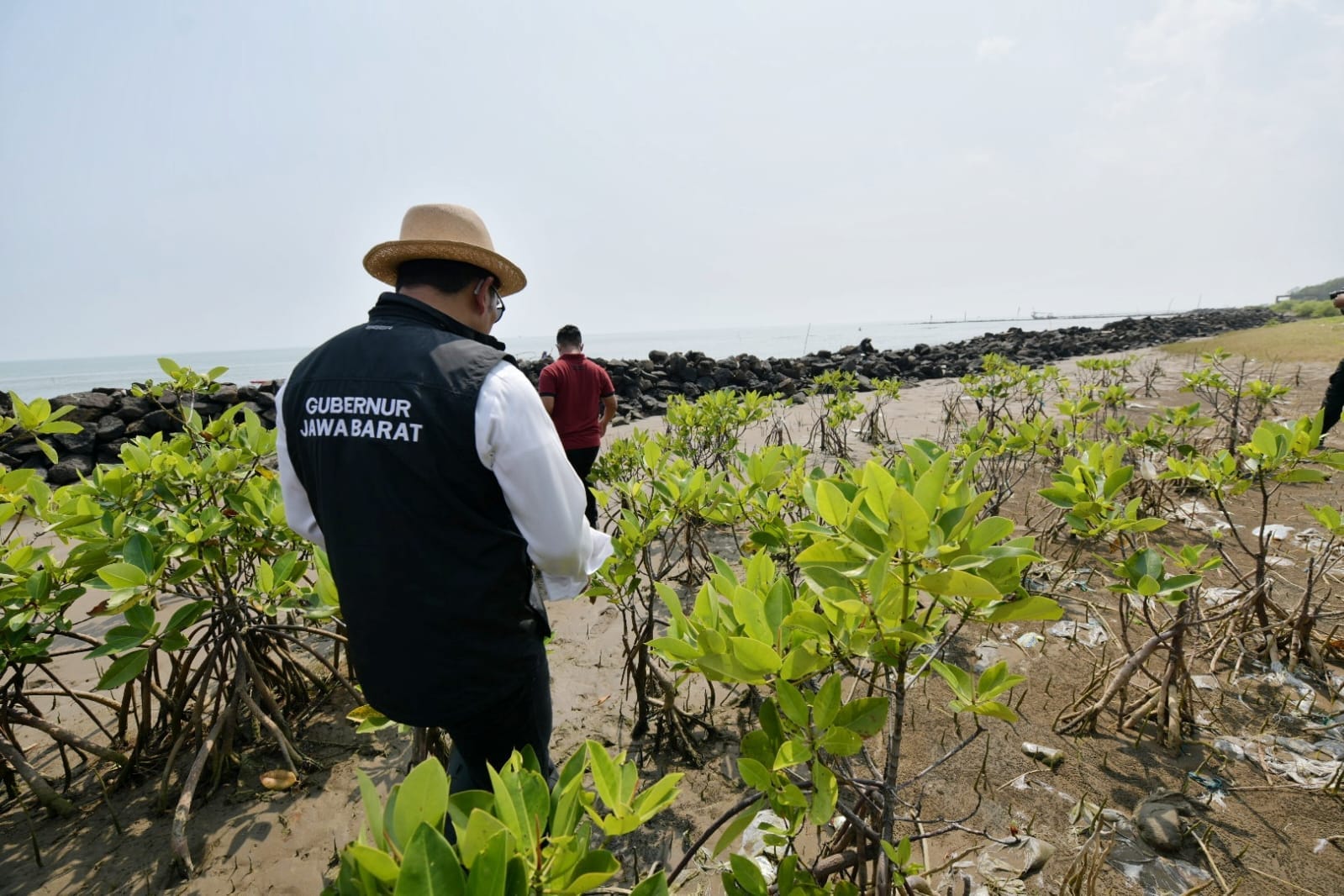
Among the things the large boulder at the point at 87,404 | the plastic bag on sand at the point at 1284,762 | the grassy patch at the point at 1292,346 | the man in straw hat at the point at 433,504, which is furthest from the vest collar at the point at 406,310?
the grassy patch at the point at 1292,346

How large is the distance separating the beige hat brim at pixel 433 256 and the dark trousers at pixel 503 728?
1.09 m

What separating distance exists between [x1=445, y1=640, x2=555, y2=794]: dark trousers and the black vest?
8 cm

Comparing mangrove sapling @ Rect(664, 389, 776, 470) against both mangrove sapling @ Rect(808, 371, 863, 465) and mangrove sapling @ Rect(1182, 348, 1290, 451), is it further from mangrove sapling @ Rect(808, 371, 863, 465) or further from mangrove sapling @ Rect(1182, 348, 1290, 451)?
mangrove sapling @ Rect(1182, 348, 1290, 451)

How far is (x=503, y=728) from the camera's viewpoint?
1.53 m

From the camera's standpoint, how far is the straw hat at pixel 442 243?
1.55m

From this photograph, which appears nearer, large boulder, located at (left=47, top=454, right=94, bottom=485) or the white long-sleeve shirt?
the white long-sleeve shirt

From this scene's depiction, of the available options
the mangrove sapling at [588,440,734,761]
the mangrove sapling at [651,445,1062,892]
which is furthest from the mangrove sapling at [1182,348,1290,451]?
the mangrove sapling at [651,445,1062,892]

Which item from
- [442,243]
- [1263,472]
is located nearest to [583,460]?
[442,243]

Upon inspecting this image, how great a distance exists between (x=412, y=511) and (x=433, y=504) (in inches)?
1.9

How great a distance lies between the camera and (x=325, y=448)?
135 cm

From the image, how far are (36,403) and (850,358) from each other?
17429 millimetres

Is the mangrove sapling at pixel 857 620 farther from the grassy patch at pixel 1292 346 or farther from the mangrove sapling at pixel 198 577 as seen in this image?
the grassy patch at pixel 1292 346

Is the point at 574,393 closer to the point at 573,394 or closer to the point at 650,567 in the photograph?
the point at 573,394

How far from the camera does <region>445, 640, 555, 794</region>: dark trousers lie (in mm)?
1500
